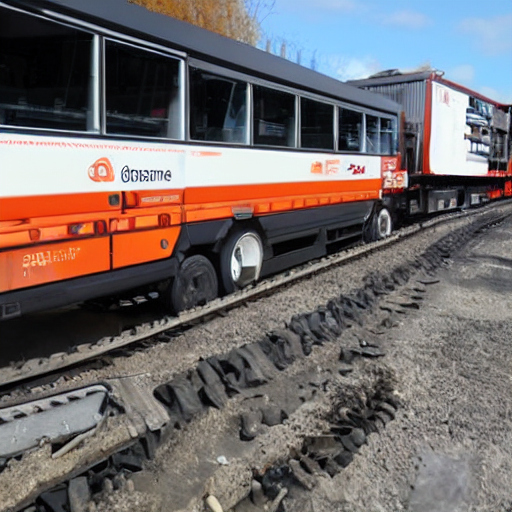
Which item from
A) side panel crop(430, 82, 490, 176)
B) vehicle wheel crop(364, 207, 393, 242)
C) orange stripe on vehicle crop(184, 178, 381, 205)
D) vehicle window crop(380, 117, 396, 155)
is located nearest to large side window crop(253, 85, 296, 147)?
orange stripe on vehicle crop(184, 178, 381, 205)

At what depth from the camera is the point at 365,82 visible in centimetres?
1484

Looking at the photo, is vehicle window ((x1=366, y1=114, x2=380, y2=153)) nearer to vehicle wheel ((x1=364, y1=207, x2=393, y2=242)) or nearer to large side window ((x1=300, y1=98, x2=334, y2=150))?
vehicle wheel ((x1=364, y1=207, x2=393, y2=242))

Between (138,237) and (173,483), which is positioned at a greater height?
(138,237)

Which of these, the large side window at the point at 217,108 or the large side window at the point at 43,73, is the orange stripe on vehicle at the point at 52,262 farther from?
the large side window at the point at 217,108

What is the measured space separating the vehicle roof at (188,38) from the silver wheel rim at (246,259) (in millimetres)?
2048

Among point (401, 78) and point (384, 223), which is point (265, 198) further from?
point (401, 78)

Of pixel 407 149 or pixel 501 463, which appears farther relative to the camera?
pixel 407 149

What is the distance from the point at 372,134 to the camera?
10516mm

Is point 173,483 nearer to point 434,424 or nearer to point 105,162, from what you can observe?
point 434,424

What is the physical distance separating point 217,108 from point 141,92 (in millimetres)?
1129

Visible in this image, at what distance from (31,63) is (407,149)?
35.8ft

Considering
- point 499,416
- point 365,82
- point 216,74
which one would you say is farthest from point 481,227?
point 499,416

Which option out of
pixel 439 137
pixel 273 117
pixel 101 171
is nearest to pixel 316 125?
pixel 273 117

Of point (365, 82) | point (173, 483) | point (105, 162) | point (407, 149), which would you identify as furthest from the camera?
point (365, 82)
